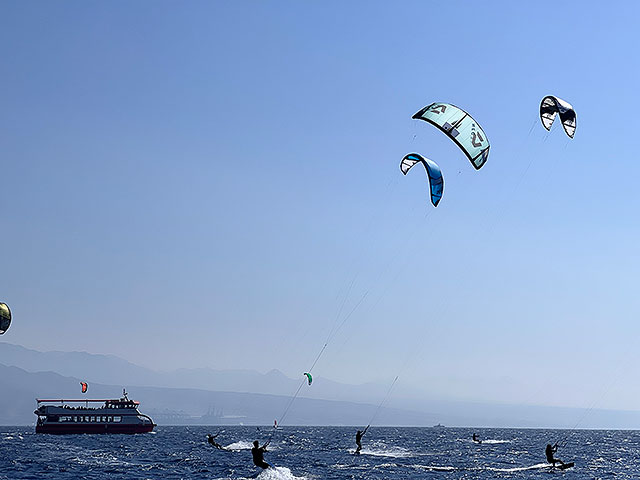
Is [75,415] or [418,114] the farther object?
[75,415]

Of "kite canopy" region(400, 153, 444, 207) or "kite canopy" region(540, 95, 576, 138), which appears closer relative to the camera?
"kite canopy" region(540, 95, 576, 138)

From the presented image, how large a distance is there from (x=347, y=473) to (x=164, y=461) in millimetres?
16541

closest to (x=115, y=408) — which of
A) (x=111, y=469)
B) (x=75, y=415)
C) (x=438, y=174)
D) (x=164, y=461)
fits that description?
(x=75, y=415)

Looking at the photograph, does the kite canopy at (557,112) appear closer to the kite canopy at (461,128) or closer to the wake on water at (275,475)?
the kite canopy at (461,128)

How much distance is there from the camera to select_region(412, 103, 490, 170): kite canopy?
94.9ft

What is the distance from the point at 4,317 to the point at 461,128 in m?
26.4

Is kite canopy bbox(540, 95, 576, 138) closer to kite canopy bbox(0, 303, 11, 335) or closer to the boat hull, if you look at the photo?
kite canopy bbox(0, 303, 11, 335)

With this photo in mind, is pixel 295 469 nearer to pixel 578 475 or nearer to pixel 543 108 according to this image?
pixel 578 475

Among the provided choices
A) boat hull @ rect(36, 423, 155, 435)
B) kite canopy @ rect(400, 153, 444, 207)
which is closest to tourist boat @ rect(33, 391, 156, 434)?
boat hull @ rect(36, 423, 155, 435)

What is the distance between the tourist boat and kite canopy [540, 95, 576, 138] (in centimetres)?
8510

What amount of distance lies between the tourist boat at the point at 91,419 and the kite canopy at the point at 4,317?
2588 inches

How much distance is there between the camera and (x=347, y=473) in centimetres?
4331

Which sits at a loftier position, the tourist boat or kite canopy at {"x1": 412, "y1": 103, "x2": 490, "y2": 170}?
kite canopy at {"x1": 412, "y1": 103, "x2": 490, "y2": 170}

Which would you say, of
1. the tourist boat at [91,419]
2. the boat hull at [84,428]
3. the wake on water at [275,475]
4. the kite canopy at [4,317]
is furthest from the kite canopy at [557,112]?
the boat hull at [84,428]
